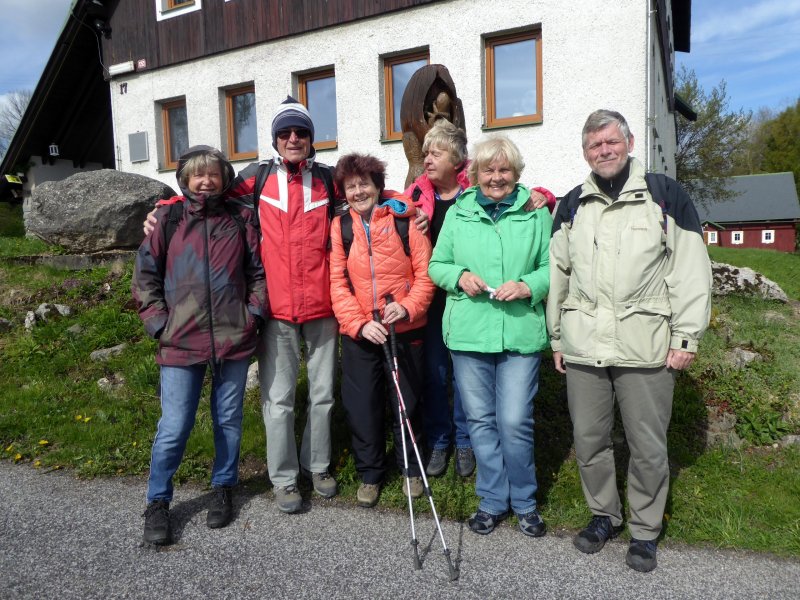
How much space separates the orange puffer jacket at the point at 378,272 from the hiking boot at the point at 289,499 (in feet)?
3.33

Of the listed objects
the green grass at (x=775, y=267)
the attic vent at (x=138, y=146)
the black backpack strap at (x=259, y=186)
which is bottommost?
the green grass at (x=775, y=267)

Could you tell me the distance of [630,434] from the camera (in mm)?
3102

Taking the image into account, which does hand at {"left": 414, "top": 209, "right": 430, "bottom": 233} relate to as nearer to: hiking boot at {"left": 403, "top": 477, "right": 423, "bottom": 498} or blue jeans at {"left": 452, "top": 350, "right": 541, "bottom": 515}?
blue jeans at {"left": 452, "top": 350, "right": 541, "bottom": 515}

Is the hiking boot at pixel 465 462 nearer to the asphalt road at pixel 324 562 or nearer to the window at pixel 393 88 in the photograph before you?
the asphalt road at pixel 324 562

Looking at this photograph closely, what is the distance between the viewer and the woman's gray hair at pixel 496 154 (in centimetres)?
327

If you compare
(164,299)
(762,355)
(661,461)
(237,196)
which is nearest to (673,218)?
(661,461)

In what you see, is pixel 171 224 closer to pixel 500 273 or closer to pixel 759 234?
pixel 500 273

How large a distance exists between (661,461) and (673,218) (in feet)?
3.87

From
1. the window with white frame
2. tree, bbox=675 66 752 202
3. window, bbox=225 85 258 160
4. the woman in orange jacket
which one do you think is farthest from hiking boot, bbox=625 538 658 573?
tree, bbox=675 66 752 202

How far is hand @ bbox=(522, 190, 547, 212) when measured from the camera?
3.34 m

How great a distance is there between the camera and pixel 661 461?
3.05m

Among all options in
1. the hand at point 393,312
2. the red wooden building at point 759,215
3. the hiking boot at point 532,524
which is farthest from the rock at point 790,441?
the red wooden building at point 759,215

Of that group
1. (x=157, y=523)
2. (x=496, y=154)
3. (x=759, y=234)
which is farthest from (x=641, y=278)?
(x=759, y=234)

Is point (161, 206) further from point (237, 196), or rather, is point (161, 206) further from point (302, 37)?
point (302, 37)
